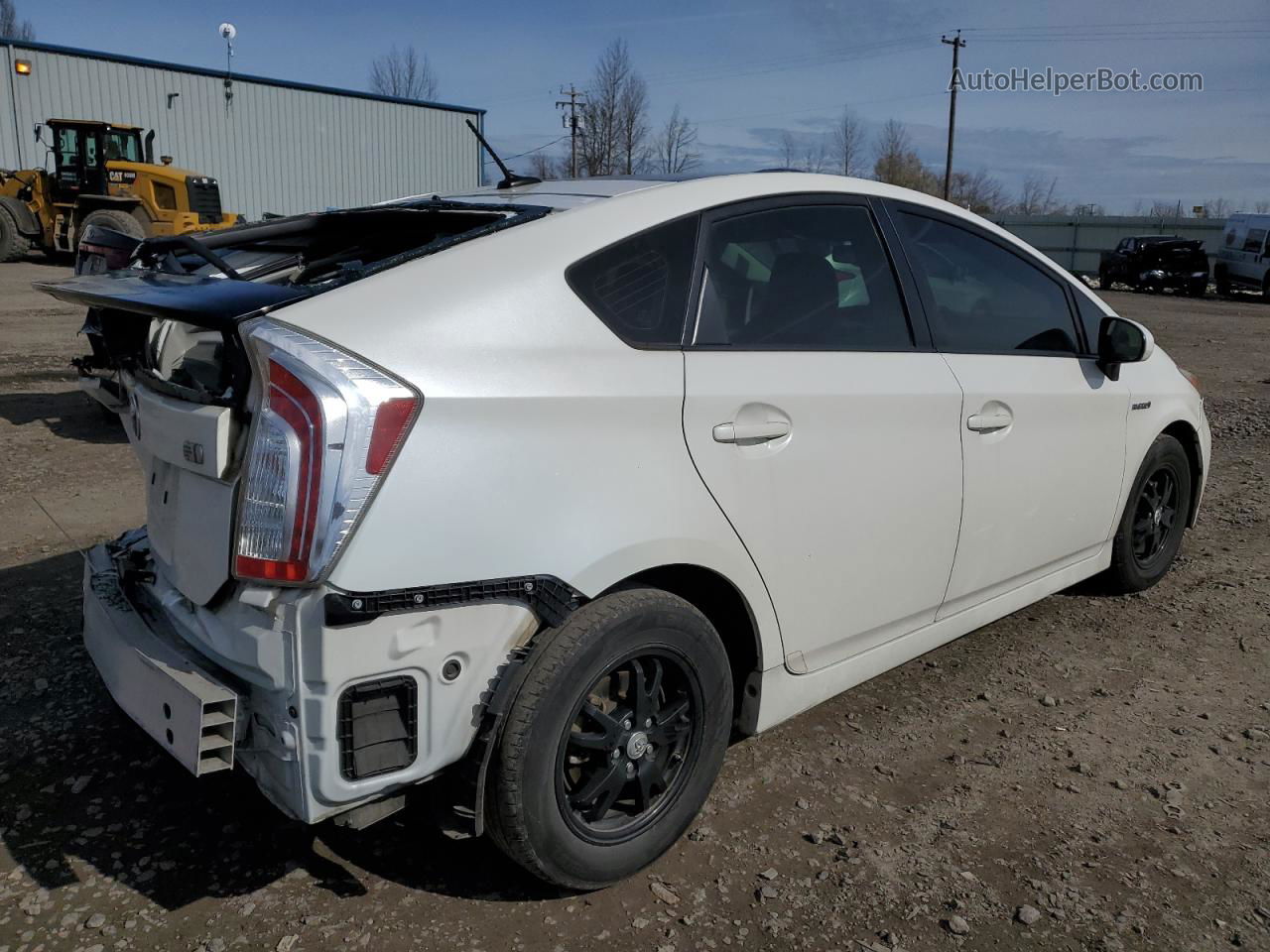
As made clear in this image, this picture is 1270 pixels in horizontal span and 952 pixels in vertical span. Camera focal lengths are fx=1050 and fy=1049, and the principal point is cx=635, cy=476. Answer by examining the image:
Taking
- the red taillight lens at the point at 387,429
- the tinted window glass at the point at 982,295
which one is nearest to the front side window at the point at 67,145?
the tinted window glass at the point at 982,295

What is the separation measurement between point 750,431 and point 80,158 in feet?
76.0

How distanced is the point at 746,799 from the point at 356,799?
129 cm

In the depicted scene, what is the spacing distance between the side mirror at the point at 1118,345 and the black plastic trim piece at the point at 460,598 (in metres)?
2.58

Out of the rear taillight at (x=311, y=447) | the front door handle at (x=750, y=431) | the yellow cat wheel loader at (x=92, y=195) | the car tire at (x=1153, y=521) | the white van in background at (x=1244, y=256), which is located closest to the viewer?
the rear taillight at (x=311, y=447)

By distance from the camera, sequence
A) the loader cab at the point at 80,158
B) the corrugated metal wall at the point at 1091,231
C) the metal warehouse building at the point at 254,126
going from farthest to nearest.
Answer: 1. the corrugated metal wall at the point at 1091,231
2. the metal warehouse building at the point at 254,126
3. the loader cab at the point at 80,158

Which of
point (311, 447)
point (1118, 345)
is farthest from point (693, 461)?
point (1118, 345)

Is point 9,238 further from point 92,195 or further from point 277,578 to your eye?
point 277,578

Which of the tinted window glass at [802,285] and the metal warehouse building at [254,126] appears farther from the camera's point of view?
the metal warehouse building at [254,126]

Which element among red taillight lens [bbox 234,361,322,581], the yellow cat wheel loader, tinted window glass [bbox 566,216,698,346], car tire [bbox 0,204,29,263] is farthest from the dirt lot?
car tire [bbox 0,204,29,263]

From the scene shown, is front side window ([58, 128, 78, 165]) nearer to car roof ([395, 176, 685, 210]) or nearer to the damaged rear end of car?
car roof ([395, 176, 685, 210])

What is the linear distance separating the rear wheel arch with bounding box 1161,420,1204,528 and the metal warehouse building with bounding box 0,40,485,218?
2383 cm

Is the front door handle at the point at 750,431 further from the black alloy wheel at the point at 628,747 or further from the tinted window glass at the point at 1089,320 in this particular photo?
the tinted window glass at the point at 1089,320

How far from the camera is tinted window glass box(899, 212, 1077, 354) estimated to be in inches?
132

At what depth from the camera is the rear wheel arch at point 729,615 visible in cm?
261
